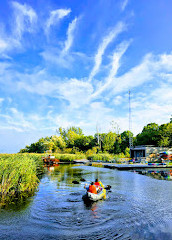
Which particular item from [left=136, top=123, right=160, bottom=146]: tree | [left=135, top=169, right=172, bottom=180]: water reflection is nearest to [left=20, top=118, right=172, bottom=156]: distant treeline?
[left=136, top=123, right=160, bottom=146]: tree

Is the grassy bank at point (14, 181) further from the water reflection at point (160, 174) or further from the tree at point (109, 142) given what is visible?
the tree at point (109, 142)

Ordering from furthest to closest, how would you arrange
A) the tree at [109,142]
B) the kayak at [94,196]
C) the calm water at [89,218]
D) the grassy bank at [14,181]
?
1. the tree at [109,142]
2. the kayak at [94,196]
3. the grassy bank at [14,181]
4. the calm water at [89,218]

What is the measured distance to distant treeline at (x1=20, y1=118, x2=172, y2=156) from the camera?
5035cm

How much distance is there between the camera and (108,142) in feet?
181

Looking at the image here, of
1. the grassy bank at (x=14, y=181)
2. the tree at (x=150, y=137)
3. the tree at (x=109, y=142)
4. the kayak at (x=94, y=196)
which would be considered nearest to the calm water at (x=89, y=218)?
the kayak at (x=94, y=196)

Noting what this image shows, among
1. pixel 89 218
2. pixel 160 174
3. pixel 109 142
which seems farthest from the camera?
pixel 109 142

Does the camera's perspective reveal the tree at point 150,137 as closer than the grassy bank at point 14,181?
No

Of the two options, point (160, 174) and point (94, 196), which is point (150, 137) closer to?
point (160, 174)

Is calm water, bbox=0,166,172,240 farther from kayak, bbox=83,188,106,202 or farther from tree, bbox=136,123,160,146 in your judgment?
tree, bbox=136,123,160,146

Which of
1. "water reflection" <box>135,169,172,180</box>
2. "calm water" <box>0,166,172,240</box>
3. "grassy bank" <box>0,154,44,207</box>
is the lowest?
"calm water" <box>0,166,172,240</box>

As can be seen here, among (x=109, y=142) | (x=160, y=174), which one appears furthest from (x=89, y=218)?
(x=109, y=142)

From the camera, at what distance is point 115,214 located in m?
9.36

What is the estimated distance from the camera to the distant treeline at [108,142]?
165 ft

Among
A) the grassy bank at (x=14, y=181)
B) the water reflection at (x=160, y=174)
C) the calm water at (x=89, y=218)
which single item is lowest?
the calm water at (x=89, y=218)
